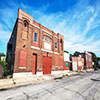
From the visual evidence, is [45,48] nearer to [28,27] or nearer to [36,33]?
[36,33]

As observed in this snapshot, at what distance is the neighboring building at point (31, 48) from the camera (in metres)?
10.2

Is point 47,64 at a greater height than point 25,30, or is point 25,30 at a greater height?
point 25,30

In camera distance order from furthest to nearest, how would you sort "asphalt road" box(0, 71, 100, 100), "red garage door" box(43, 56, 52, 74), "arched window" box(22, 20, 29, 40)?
"red garage door" box(43, 56, 52, 74), "arched window" box(22, 20, 29, 40), "asphalt road" box(0, 71, 100, 100)

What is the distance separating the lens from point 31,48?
38.5 ft

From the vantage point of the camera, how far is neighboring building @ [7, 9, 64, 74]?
1022 cm

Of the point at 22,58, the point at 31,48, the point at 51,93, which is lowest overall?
the point at 51,93

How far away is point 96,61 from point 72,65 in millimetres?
42858

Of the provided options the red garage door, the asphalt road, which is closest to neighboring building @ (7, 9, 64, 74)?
the red garage door

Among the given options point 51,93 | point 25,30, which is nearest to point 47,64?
point 25,30

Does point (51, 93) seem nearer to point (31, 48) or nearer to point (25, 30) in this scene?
point (31, 48)

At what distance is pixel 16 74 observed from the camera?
9.34 meters

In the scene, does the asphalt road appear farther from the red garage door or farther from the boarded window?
the red garage door

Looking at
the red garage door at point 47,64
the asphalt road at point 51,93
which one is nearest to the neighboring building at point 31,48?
the red garage door at point 47,64

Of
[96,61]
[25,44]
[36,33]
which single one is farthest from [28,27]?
[96,61]
